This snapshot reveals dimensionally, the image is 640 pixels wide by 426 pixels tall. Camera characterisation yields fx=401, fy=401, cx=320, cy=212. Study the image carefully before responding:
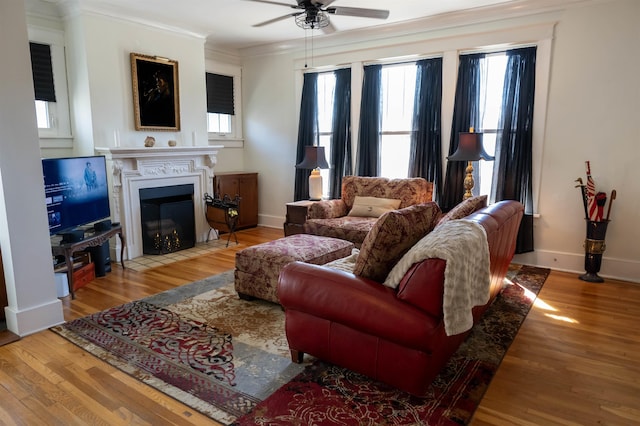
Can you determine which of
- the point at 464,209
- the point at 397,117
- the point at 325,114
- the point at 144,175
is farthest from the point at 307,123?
the point at 464,209

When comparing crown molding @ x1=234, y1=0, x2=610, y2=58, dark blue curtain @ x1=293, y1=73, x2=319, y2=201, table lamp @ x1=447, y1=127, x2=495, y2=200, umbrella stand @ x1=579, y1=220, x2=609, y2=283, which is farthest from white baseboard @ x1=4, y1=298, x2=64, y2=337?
umbrella stand @ x1=579, y1=220, x2=609, y2=283

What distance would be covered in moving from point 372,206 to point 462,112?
155 centimetres

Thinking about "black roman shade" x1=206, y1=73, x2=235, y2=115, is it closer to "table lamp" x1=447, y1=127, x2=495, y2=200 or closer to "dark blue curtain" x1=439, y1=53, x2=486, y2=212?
"dark blue curtain" x1=439, y1=53, x2=486, y2=212

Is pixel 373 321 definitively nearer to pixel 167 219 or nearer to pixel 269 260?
pixel 269 260

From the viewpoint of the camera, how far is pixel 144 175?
492 centimetres

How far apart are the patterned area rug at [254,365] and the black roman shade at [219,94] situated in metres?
3.68

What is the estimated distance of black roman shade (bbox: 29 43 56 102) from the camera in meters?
4.29

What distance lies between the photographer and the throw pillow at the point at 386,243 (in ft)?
7.20

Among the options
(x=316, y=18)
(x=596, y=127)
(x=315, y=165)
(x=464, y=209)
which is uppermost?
(x=316, y=18)

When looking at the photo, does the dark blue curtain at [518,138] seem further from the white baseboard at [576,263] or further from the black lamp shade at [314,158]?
the black lamp shade at [314,158]

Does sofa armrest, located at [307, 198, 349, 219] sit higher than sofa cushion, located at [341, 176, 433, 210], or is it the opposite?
sofa cushion, located at [341, 176, 433, 210]

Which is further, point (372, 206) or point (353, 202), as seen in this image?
point (353, 202)

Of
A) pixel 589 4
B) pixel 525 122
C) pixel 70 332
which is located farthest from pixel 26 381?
pixel 589 4

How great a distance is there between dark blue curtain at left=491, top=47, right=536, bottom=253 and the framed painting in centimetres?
410
